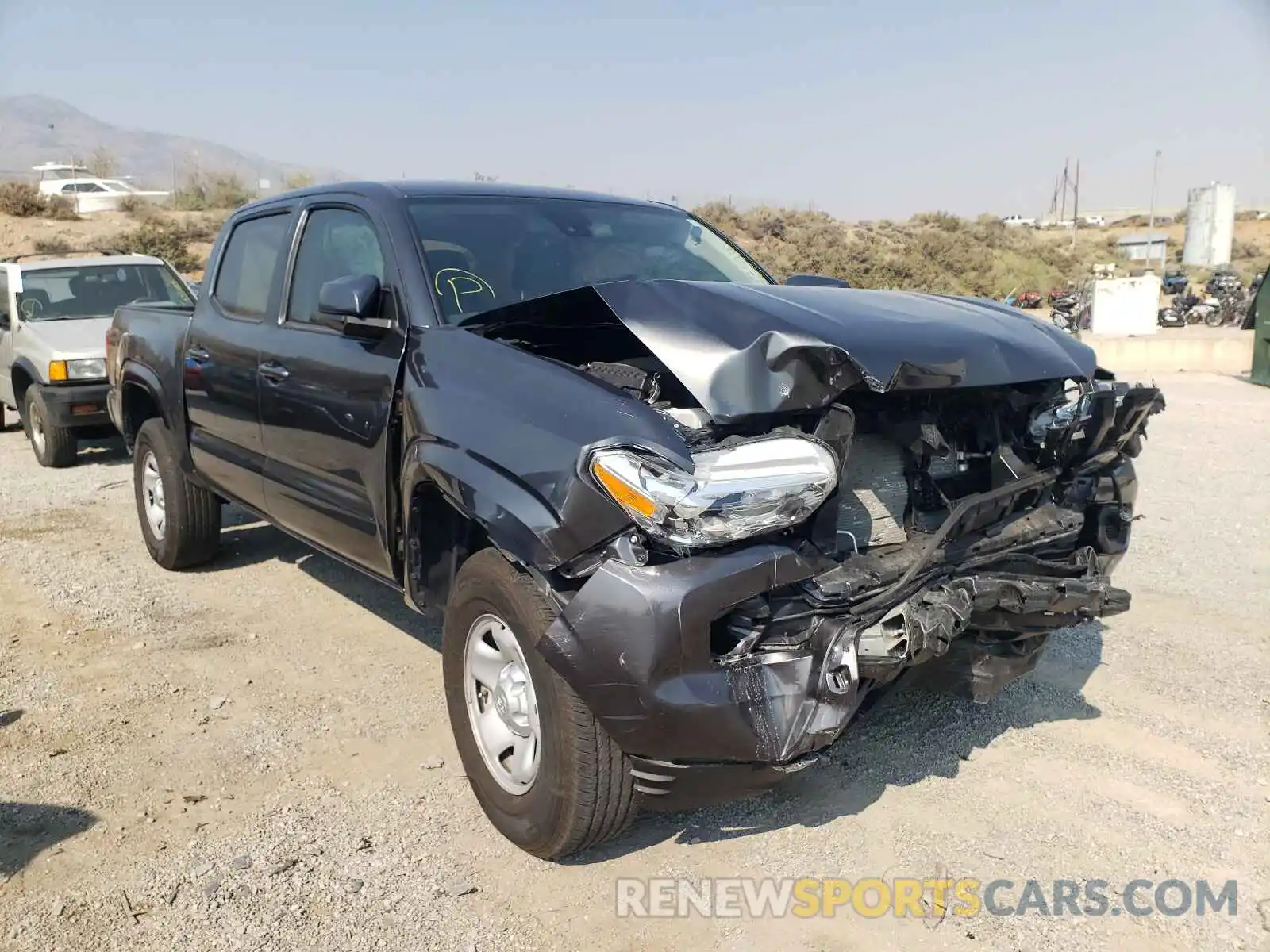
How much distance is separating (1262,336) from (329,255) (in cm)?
1430

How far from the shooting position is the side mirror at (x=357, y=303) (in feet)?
11.3

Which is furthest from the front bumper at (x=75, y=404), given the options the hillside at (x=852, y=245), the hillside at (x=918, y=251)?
the hillside at (x=918, y=251)

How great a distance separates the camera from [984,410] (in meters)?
3.29

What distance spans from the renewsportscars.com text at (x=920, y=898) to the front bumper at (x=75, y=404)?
25.6ft

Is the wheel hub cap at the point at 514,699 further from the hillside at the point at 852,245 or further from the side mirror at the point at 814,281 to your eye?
the hillside at the point at 852,245

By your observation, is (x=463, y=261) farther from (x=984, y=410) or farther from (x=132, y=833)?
(x=132, y=833)

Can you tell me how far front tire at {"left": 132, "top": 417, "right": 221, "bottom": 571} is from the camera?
5621mm

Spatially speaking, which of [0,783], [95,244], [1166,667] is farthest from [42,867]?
[95,244]

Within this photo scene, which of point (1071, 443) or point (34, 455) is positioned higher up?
point (1071, 443)

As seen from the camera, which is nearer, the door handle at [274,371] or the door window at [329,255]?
the door window at [329,255]

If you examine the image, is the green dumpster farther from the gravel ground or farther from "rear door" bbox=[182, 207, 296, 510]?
"rear door" bbox=[182, 207, 296, 510]

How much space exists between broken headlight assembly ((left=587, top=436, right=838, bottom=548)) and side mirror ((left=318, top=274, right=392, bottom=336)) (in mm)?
1332

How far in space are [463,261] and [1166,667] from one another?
3.37 metres

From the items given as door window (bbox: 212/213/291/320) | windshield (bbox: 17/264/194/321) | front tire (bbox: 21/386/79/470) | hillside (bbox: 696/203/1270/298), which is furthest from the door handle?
hillside (bbox: 696/203/1270/298)
